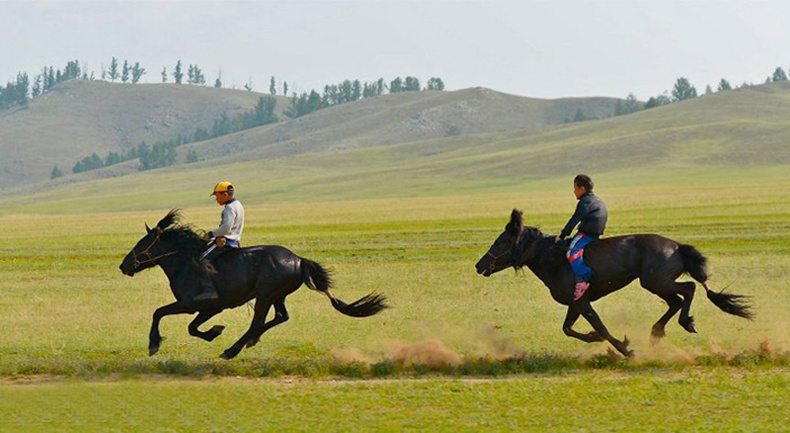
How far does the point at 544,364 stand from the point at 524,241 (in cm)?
191

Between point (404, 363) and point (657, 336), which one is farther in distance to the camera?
point (657, 336)

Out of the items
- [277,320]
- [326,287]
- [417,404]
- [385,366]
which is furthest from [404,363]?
[417,404]

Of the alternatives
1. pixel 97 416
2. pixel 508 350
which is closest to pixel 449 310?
pixel 508 350

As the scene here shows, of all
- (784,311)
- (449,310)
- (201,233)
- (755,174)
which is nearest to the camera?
(201,233)

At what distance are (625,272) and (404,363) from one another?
10.6 ft

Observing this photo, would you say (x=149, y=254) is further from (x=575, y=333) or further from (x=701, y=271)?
(x=701, y=271)

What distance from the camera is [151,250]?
1553 cm

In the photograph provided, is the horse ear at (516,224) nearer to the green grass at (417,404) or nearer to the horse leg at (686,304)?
the horse leg at (686,304)

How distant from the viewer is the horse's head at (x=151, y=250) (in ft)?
50.9

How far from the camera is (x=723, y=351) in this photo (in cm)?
1515

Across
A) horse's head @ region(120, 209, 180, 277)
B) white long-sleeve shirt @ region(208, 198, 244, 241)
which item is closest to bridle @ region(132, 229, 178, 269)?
horse's head @ region(120, 209, 180, 277)

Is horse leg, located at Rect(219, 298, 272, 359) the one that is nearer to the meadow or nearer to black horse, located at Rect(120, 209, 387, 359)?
black horse, located at Rect(120, 209, 387, 359)

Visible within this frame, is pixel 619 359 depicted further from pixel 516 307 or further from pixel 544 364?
pixel 516 307

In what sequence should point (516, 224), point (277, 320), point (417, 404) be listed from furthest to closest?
point (516, 224), point (277, 320), point (417, 404)
